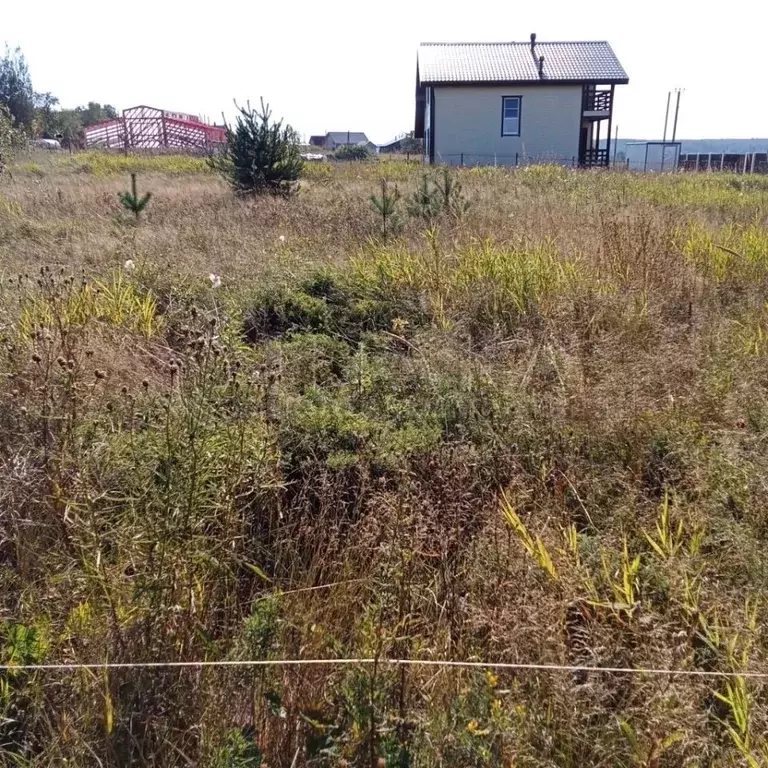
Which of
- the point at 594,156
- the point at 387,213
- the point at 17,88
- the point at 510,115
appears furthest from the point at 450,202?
the point at 17,88

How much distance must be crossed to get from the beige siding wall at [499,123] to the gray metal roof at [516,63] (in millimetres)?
438

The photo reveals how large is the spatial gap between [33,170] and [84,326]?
49.7ft

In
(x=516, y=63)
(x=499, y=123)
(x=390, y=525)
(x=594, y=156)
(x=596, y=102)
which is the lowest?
(x=390, y=525)

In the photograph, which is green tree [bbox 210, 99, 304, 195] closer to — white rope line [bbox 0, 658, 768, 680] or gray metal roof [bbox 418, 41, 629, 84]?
white rope line [bbox 0, 658, 768, 680]

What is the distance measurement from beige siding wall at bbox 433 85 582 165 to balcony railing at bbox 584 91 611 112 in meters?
0.57

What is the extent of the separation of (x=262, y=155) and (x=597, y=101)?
19.0 meters

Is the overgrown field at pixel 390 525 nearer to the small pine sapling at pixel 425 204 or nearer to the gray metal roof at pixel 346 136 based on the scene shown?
the small pine sapling at pixel 425 204

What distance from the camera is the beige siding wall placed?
24.4 metres

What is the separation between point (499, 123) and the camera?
24719 millimetres

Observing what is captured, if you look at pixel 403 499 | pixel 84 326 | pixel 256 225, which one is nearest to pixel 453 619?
pixel 403 499

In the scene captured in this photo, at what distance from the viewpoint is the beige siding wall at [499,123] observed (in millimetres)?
24375

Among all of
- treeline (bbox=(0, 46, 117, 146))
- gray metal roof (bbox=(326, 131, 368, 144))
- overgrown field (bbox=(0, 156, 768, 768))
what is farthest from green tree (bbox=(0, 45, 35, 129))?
overgrown field (bbox=(0, 156, 768, 768))

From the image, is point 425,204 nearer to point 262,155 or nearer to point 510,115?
point 262,155

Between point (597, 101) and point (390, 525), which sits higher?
point (597, 101)
